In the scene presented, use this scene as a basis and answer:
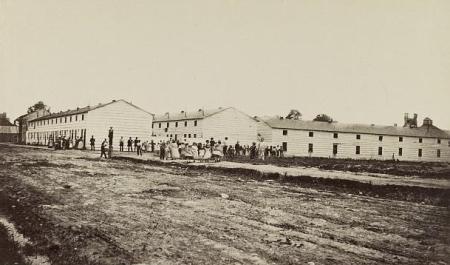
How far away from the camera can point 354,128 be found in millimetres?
63656

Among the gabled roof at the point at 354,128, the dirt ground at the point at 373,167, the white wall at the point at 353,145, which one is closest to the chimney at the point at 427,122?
the gabled roof at the point at 354,128

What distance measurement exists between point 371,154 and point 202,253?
2358 inches

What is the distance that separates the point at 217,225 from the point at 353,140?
56.8m

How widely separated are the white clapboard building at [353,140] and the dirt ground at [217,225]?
44.9m

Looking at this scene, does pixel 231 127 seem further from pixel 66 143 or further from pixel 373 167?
pixel 373 167

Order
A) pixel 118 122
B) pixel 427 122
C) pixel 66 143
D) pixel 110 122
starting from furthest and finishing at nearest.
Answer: pixel 427 122, pixel 118 122, pixel 110 122, pixel 66 143

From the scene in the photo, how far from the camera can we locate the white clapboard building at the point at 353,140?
59.5 metres

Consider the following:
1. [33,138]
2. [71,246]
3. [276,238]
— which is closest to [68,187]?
[71,246]

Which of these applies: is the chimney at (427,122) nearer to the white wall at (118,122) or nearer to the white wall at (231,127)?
the white wall at (231,127)

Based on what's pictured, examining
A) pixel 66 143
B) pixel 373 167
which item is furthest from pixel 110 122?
pixel 373 167

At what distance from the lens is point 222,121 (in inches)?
2254

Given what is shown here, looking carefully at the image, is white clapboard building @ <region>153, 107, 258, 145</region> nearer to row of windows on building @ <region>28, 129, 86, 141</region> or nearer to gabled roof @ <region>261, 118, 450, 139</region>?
gabled roof @ <region>261, 118, 450, 139</region>

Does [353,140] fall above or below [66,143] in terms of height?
above

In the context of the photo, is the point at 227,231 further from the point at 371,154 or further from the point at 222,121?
the point at 371,154
